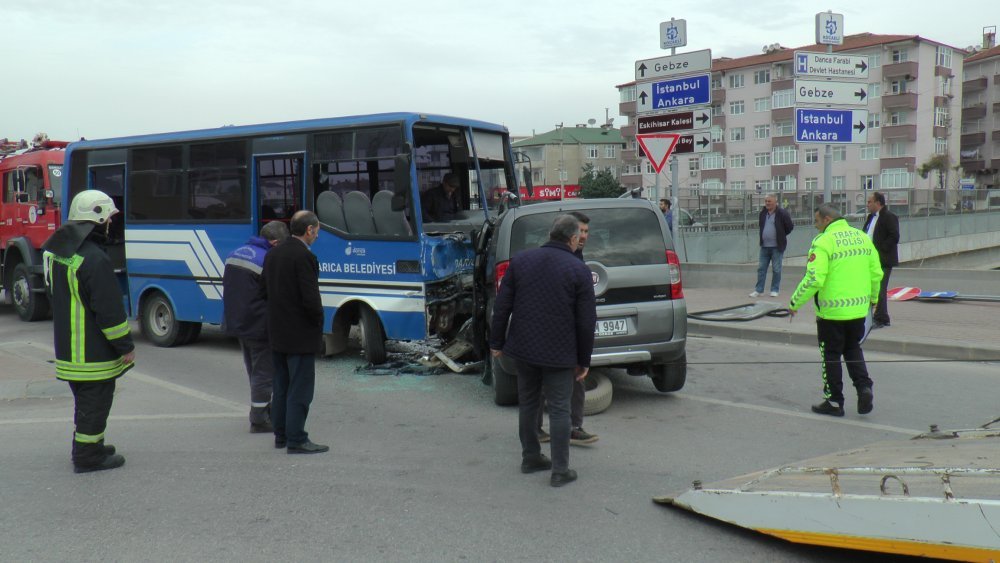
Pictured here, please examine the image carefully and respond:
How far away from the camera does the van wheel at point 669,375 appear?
7590 millimetres

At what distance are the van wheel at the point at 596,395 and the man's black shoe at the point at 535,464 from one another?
1.54 meters

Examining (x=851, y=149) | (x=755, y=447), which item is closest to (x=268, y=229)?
(x=755, y=447)

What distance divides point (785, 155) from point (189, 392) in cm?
6956

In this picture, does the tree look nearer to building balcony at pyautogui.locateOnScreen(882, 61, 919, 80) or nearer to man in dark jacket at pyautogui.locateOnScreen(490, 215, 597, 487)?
building balcony at pyautogui.locateOnScreen(882, 61, 919, 80)

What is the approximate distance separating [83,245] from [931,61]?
73486 millimetres

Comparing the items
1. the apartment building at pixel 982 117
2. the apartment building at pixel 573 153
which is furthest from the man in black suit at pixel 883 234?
the apartment building at pixel 573 153

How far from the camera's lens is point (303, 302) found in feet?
19.2

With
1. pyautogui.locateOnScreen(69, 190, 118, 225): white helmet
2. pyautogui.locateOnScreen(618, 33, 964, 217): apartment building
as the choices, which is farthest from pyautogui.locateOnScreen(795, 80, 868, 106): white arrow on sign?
pyautogui.locateOnScreen(618, 33, 964, 217): apartment building

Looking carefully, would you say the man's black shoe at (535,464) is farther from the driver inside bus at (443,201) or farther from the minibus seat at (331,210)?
the minibus seat at (331,210)

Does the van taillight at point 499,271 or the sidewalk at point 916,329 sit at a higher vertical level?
the van taillight at point 499,271

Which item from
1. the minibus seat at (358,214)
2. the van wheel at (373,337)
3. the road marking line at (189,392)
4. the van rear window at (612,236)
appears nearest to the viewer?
the van rear window at (612,236)

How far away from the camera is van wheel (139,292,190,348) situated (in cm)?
1123

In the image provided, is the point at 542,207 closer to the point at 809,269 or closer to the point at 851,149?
the point at 809,269

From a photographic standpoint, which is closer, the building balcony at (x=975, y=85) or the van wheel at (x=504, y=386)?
the van wheel at (x=504, y=386)
